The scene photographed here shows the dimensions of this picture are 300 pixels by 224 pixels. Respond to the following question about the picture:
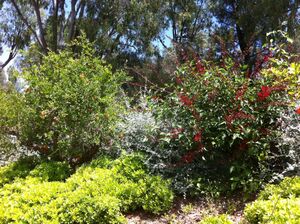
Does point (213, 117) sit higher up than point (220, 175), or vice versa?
point (213, 117)

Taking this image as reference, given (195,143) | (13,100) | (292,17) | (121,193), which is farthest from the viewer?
(292,17)

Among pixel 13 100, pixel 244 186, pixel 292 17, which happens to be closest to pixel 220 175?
pixel 244 186

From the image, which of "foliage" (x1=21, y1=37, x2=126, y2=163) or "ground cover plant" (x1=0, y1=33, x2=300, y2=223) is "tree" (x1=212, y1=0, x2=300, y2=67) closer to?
"ground cover plant" (x1=0, y1=33, x2=300, y2=223)

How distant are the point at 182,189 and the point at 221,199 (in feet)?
1.39

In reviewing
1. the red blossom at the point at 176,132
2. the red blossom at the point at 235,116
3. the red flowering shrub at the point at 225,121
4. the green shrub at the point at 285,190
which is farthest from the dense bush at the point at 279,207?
the red blossom at the point at 176,132

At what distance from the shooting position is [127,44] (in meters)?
13.5

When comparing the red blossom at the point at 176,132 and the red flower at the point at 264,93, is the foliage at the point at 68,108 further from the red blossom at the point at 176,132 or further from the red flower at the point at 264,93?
the red flower at the point at 264,93

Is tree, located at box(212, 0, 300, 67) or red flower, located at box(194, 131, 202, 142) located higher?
tree, located at box(212, 0, 300, 67)

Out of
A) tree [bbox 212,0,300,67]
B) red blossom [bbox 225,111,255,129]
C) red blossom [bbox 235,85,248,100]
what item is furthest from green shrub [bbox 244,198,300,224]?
tree [bbox 212,0,300,67]

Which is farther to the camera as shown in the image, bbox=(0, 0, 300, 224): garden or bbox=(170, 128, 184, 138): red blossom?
bbox=(170, 128, 184, 138): red blossom

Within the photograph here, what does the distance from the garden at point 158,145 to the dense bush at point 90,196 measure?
1cm

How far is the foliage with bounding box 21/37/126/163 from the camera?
424 centimetres

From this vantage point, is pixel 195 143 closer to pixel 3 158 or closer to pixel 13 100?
pixel 13 100

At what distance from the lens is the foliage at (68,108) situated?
424 centimetres
